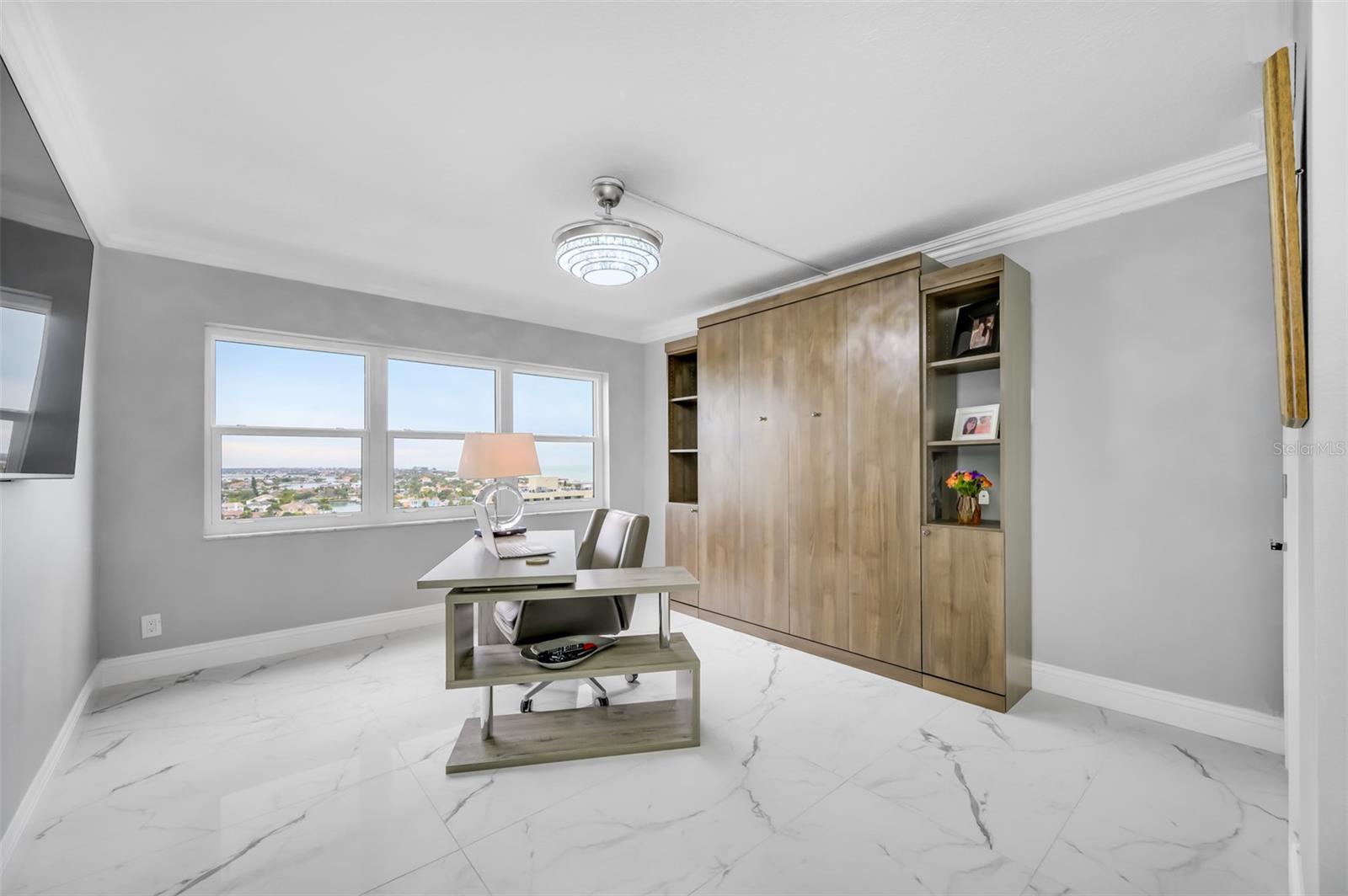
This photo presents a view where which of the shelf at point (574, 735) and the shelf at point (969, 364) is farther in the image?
the shelf at point (969, 364)

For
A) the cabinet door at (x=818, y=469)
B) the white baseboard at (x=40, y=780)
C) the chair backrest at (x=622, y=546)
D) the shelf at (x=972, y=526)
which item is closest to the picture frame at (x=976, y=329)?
the cabinet door at (x=818, y=469)

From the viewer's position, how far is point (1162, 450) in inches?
101

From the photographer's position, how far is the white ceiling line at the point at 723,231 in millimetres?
2678

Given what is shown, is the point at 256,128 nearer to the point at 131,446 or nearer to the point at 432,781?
the point at 131,446

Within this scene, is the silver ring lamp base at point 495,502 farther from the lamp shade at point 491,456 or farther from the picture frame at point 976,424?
the picture frame at point 976,424

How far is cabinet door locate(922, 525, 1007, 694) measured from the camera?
2688mm

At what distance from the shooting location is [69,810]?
1.94 meters

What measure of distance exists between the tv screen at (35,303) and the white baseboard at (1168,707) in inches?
157

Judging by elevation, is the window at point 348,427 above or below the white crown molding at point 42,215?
below

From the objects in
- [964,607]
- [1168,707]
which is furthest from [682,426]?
[1168,707]

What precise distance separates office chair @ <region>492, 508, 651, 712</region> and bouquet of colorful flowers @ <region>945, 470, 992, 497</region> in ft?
5.27

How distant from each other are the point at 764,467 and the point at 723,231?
150cm

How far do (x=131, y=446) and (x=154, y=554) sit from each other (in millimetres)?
603

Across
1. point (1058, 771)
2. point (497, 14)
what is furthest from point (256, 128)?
point (1058, 771)
